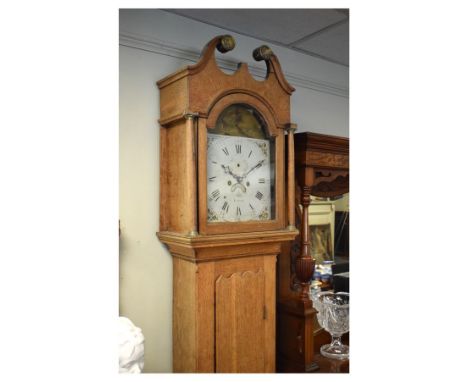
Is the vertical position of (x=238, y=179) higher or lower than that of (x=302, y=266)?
higher

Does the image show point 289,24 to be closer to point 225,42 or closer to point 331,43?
point 331,43

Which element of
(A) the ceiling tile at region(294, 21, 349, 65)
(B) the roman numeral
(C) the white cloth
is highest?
(A) the ceiling tile at region(294, 21, 349, 65)

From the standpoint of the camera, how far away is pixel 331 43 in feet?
5.04

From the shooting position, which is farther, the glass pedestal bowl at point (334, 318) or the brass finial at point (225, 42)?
the glass pedestal bowl at point (334, 318)

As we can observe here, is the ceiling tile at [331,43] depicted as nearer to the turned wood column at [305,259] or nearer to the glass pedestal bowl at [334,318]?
the turned wood column at [305,259]

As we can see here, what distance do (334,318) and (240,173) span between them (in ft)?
1.92

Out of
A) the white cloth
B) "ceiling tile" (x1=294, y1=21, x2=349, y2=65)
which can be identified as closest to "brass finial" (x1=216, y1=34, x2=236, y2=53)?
"ceiling tile" (x1=294, y1=21, x2=349, y2=65)

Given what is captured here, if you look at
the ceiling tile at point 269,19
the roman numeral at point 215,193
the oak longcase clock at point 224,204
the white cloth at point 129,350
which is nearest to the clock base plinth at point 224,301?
the oak longcase clock at point 224,204

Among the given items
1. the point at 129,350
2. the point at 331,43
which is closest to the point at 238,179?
the point at 129,350

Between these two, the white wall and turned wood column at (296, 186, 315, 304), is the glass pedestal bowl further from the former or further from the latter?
the white wall

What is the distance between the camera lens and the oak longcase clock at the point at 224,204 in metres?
1.02

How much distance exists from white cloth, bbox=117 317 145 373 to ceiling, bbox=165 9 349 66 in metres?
0.98

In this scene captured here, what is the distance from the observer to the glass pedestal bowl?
3.97 feet
